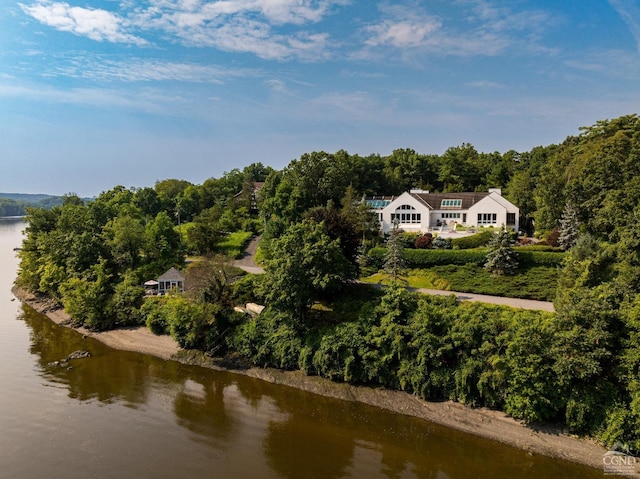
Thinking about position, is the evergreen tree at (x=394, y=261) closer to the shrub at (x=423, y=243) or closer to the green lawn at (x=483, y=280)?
the green lawn at (x=483, y=280)

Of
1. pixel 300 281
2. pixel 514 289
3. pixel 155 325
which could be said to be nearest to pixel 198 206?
pixel 155 325

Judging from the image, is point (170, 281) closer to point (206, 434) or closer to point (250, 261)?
point (250, 261)

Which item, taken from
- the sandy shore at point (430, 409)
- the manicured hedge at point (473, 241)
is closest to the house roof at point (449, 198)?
the manicured hedge at point (473, 241)

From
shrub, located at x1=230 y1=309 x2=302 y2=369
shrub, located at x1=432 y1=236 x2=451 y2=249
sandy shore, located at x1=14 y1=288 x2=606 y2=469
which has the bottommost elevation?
sandy shore, located at x1=14 y1=288 x2=606 y2=469

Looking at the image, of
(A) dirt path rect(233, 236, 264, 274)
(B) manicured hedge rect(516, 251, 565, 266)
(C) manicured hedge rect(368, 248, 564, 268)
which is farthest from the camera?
(A) dirt path rect(233, 236, 264, 274)

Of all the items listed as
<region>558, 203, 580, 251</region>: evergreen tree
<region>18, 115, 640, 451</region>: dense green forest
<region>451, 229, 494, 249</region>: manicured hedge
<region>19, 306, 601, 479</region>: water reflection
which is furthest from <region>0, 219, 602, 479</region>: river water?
<region>558, 203, 580, 251</region>: evergreen tree

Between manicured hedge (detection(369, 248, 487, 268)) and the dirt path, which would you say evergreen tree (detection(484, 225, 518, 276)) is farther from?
the dirt path

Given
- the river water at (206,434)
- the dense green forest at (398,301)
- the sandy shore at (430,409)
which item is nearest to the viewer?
the river water at (206,434)
